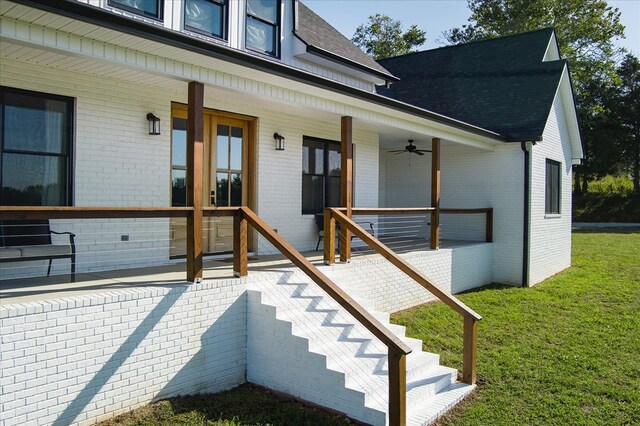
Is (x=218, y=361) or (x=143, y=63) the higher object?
(x=143, y=63)

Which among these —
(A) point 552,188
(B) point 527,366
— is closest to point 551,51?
(A) point 552,188

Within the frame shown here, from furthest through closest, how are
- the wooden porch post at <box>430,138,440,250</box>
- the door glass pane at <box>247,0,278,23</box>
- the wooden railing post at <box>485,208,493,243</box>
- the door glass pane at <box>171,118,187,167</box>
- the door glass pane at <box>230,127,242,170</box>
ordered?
A: the wooden railing post at <box>485,208,493,243</box>
the wooden porch post at <box>430,138,440,250</box>
the door glass pane at <box>247,0,278,23</box>
the door glass pane at <box>230,127,242,170</box>
the door glass pane at <box>171,118,187,167</box>

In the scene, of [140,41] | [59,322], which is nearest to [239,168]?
[140,41]

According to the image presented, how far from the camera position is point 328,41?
11891 millimetres

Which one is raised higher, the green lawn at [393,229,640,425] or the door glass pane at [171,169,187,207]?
the door glass pane at [171,169,187,207]

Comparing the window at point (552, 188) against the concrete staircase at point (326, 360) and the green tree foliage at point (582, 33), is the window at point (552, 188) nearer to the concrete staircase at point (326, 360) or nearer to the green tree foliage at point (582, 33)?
the concrete staircase at point (326, 360)

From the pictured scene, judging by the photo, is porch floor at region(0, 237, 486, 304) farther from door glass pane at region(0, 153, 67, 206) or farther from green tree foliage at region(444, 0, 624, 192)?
green tree foliage at region(444, 0, 624, 192)

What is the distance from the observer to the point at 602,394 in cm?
585

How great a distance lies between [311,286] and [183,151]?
119 inches

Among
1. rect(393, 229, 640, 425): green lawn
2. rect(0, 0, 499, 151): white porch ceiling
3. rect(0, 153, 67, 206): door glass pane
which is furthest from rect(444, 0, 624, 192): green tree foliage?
rect(0, 153, 67, 206): door glass pane

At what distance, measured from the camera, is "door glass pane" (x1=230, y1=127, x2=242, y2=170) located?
8781 millimetres

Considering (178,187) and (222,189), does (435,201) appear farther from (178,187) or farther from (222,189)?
(178,187)

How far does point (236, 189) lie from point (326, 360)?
436cm

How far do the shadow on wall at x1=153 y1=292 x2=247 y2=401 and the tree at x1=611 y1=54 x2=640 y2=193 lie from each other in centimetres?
3732
